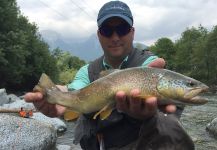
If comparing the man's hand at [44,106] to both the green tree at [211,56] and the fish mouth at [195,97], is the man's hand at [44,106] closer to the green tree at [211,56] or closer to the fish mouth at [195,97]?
the fish mouth at [195,97]

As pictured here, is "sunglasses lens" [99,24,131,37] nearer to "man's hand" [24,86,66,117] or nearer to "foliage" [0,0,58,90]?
"man's hand" [24,86,66,117]

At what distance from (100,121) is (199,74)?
7534 centimetres

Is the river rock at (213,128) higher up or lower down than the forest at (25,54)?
lower down

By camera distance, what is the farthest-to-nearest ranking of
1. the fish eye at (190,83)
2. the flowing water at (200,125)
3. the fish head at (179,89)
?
the flowing water at (200,125), the fish eye at (190,83), the fish head at (179,89)

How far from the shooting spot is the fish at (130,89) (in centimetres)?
379

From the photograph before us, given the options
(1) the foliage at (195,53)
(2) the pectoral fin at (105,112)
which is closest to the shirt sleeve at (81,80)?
(2) the pectoral fin at (105,112)

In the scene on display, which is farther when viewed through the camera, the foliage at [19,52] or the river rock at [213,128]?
the foliage at [19,52]

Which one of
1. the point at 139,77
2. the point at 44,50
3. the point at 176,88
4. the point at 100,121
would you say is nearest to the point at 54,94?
the point at 100,121

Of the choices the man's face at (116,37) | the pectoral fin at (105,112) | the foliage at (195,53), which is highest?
the foliage at (195,53)

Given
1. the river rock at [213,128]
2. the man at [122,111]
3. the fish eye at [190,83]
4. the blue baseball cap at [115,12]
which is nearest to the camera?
the fish eye at [190,83]

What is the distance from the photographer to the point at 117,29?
439cm

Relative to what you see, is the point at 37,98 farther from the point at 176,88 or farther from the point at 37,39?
the point at 37,39

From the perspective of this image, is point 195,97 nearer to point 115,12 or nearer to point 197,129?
point 115,12

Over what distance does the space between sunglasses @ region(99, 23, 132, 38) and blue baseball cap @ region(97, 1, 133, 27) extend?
0.14ft
